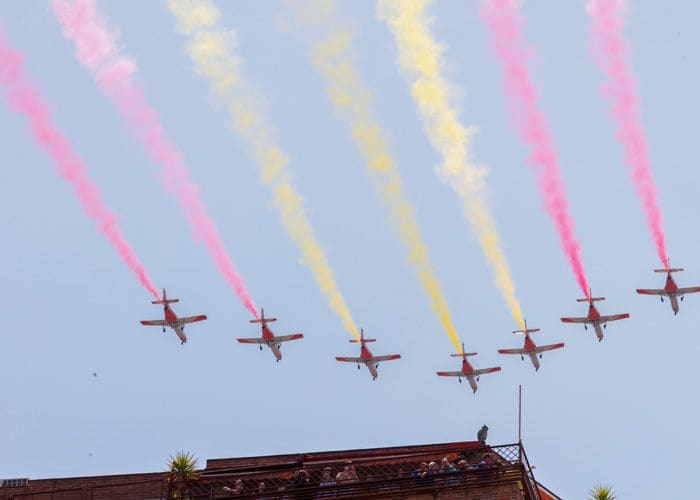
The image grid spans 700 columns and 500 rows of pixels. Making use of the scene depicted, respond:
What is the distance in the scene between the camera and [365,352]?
7750 centimetres

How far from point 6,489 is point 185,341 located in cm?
2818

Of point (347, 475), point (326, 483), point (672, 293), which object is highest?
point (672, 293)

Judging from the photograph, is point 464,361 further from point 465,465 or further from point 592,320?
point 465,465

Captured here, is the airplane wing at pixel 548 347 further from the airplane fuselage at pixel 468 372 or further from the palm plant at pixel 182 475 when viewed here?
the palm plant at pixel 182 475

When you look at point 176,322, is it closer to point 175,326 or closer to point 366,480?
point 175,326

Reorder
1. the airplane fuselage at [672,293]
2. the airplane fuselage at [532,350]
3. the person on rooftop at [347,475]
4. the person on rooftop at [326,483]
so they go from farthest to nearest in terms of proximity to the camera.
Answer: the airplane fuselage at [532,350]
the airplane fuselage at [672,293]
the person on rooftop at [347,475]
the person on rooftop at [326,483]

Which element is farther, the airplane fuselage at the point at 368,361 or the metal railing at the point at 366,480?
the airplane fuselage at the point at 368,361

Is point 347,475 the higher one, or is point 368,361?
point 368,361

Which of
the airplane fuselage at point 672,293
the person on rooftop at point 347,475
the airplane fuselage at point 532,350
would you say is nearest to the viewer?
the person on rooftop at point 347,475

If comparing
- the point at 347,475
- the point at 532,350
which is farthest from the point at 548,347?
the point at 347,475

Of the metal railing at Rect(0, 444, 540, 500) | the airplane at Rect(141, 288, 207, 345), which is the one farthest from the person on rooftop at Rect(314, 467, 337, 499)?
the airplane at Rect(141, 288, 207, 345)

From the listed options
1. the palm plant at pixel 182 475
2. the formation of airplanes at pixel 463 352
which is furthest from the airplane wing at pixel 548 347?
the palm plant at pixel 182 475

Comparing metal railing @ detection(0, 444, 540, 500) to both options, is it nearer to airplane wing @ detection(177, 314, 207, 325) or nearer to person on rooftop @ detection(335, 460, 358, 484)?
person on rooftop @ detection(335, 460, 358, 484)

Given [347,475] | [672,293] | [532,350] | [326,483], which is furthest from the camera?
[532,350]
